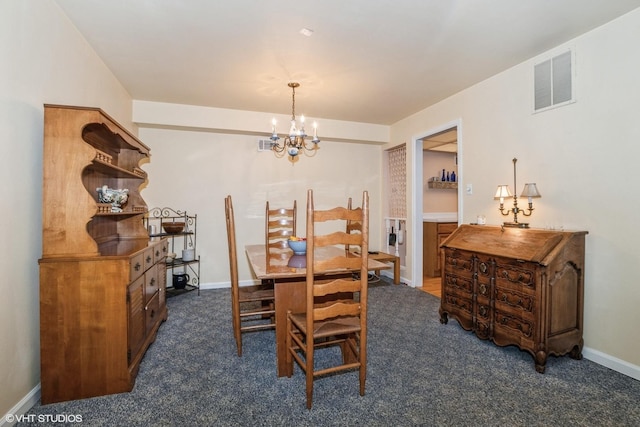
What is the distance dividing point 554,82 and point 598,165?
0.82 metres

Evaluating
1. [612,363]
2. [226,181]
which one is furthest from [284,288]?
[226,181]

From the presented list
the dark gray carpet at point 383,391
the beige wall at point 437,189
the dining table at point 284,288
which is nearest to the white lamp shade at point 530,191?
the dark gray carpet at point 383,391

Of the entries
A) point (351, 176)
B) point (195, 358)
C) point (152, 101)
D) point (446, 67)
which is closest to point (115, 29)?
point (152, 101)

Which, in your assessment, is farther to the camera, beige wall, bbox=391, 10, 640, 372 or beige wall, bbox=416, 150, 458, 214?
beige wall, bbox=416, 150, 458, 214

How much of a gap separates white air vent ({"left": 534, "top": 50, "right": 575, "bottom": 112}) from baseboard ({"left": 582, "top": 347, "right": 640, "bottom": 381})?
1993 millimetres

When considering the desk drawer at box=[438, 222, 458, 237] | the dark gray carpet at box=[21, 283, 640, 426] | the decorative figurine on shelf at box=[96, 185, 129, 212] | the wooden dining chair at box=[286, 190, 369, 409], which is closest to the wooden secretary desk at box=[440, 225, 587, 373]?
the dark gray carpet at box=[21, 283, 640, 426]

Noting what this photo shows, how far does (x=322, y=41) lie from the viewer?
2.49 meters

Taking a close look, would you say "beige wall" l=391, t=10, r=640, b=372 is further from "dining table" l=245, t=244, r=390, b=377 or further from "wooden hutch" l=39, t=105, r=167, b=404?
"wooden hutch" l=39, t=105, r=167, b=404

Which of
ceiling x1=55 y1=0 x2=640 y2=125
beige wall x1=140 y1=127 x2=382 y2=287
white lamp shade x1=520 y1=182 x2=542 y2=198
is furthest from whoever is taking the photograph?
beige wall x1=140 y1=127 x2=382 y2=287

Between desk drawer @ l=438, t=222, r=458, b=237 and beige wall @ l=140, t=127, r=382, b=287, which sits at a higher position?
beige wall @ l=140, t=127, r=382, b=287

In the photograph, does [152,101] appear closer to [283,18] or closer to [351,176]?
[283,18]

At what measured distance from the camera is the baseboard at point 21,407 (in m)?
1.60

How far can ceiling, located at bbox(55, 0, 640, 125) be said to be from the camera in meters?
2.08

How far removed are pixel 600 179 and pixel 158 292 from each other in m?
3.83
